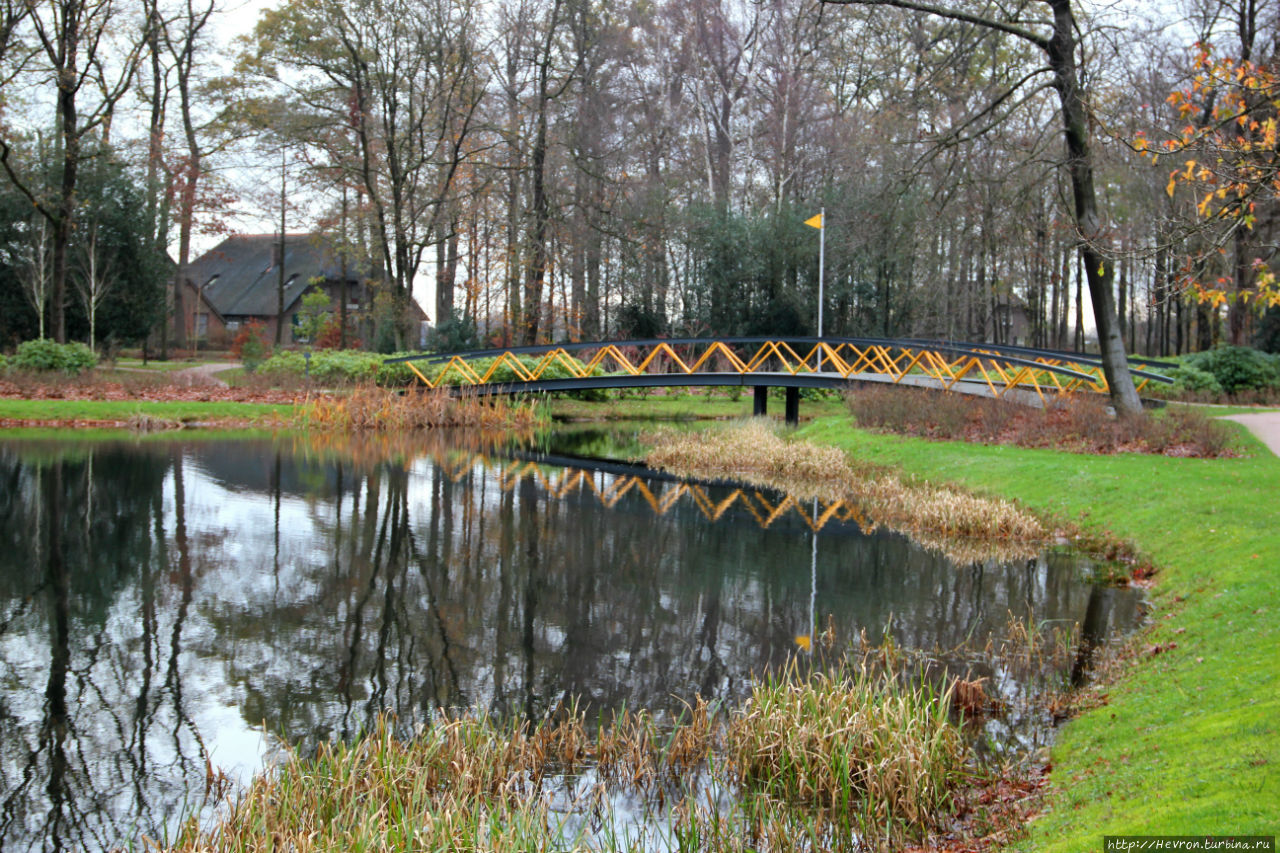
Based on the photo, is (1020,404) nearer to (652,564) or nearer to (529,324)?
(652,564)

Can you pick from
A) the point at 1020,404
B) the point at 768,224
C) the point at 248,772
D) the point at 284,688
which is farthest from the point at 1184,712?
the point at 768,224

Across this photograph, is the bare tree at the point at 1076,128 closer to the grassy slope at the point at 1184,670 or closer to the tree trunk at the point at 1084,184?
the tree trunk at the point at 1084,184

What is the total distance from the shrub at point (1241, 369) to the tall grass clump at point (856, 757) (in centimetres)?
1808

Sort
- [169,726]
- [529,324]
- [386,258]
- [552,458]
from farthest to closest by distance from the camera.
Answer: [529,324]
[386,258]
[552,458]
[169,726]

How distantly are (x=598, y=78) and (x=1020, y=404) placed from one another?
57.9 ft

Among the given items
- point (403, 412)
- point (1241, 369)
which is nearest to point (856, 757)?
point (403, 412)

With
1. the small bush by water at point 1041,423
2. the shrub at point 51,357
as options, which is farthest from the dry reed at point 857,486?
the shrub at point 51,357

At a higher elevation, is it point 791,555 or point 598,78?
point 598,78

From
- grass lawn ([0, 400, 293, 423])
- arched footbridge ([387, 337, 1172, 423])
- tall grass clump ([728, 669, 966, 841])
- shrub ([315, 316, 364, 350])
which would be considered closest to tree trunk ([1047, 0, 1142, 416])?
arched footbridge ([387, 337, 1172, 423])

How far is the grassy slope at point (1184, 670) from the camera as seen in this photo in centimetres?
345

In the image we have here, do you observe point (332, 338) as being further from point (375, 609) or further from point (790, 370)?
point (375, 609)

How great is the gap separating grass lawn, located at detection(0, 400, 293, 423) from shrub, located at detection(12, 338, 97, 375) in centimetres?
180

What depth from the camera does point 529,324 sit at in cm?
2956

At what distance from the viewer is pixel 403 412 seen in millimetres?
20266
